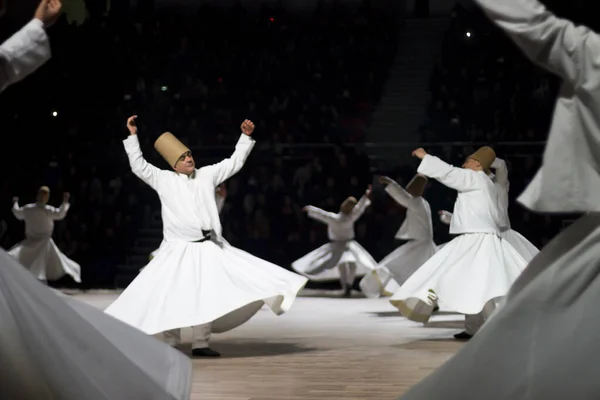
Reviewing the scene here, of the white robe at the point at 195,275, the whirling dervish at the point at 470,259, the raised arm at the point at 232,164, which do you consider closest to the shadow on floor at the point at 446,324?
the whirling dervish at the point at 470,259

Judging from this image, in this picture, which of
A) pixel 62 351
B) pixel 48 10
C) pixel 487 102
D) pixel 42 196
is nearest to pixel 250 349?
pixel 62 351

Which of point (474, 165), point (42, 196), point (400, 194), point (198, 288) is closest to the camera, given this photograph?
point (198, 288)

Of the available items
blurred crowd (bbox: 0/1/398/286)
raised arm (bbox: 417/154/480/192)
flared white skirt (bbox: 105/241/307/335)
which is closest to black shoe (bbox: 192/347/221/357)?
flared white skirt (bbox: 105/241/307/335)

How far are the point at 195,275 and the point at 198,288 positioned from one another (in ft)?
0.40

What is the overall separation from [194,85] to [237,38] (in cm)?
111

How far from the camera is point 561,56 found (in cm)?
324

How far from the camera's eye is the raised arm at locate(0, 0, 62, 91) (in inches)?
133

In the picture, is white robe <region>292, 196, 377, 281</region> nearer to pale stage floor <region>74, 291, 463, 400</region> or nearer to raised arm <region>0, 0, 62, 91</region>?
pale stage floor <region>74, 291, 463, 400</region>

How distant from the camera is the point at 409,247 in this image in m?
11.1

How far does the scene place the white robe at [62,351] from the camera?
3.01 metres

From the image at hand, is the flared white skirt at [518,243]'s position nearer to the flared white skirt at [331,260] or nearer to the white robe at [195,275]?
the white robe at [195,275]

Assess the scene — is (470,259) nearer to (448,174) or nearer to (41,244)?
(448,174)

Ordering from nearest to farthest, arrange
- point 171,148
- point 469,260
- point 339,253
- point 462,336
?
point 171,148 < point 469,260 < point 462,336 < point 339,253

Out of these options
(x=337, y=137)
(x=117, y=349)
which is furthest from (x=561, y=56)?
(x=337, y=137)
